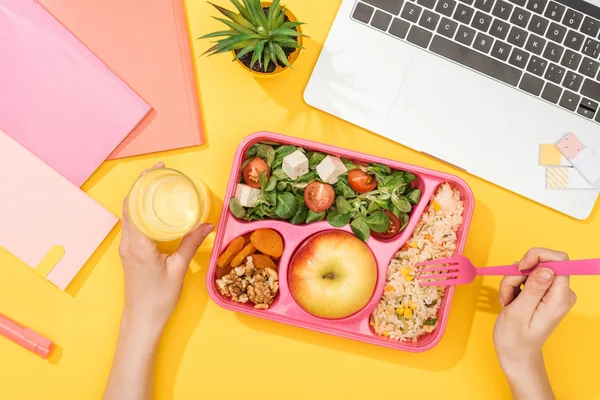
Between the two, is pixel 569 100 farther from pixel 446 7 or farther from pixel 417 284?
pixel 417 284

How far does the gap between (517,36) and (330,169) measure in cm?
45

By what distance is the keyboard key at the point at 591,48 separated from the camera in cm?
89

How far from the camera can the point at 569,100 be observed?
90cm

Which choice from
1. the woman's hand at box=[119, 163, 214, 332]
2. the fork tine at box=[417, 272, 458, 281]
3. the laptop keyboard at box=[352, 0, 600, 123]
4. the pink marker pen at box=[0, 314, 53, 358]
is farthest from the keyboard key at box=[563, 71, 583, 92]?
the pink marker pen at box=[0, 314, 53, 358]

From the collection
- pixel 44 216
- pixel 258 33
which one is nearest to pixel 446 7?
pixel 258 33

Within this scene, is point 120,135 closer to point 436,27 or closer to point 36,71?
point 36,71

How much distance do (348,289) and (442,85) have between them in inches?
17.4

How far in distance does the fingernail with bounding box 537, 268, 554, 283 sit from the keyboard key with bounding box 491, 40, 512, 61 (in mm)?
416

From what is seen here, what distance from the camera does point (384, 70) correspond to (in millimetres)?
915

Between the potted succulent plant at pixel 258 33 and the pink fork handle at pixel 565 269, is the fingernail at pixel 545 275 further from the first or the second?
the potted succulent plant at pixel 258 33

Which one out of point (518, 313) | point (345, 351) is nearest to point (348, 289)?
point (345, 351)

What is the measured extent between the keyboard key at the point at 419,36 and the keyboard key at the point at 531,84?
0.20 metres

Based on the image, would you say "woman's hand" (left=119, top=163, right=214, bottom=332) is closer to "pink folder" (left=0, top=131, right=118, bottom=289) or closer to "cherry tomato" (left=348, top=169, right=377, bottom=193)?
"pink folder" (left=0, top=131, right=118, bottom=289)

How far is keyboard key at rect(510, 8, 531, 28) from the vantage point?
2.91 feet
